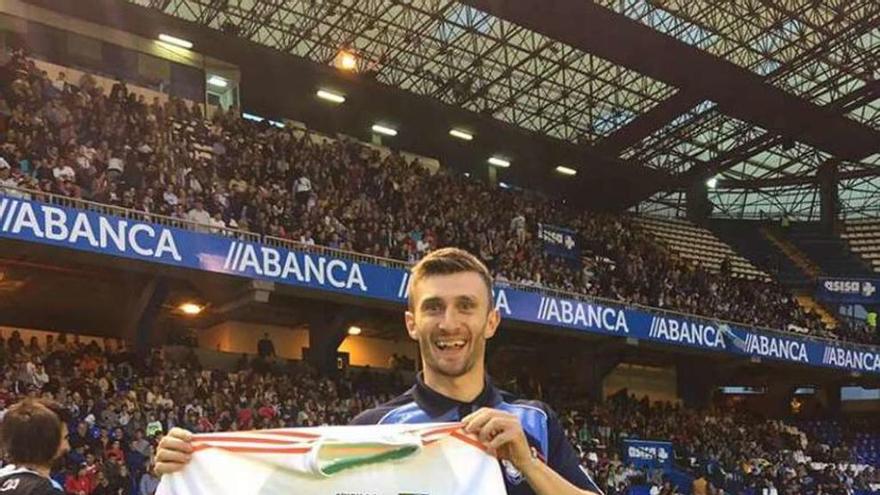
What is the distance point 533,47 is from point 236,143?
10.9 m

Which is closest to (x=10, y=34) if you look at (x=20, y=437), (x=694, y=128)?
(x=694, y=128)

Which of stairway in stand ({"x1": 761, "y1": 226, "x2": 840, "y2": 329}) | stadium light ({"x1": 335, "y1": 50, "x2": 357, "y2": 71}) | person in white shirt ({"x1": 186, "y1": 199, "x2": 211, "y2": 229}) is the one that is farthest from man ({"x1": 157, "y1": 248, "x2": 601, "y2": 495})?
stairway in stand ({"x1": 761, "y1": 226, "x2": 840, "y2": 329})

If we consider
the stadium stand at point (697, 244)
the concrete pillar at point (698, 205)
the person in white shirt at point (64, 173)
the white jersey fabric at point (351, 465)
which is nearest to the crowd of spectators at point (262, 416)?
the person in white shirt at point (64, 173)

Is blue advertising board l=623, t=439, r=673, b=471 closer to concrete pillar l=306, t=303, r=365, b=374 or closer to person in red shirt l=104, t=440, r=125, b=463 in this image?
concrete pillar l=306, t=303, r=365, b=374

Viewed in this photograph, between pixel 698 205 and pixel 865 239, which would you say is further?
pixel 865 239

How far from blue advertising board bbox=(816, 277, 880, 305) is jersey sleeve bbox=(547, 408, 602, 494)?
40.9 metres

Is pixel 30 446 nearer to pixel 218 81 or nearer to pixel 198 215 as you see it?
pixel 198 215

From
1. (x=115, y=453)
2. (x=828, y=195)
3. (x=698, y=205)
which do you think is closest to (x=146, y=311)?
(x=115, y=453)

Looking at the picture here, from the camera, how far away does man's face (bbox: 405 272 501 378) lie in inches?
115

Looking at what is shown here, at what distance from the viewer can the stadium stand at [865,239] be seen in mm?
44594

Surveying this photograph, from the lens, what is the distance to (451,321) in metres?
2.89

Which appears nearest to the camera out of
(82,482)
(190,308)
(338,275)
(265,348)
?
(82,482)

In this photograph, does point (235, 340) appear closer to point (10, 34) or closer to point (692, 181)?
Result: point (10, 34)

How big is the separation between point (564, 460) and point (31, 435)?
218 centimetres
